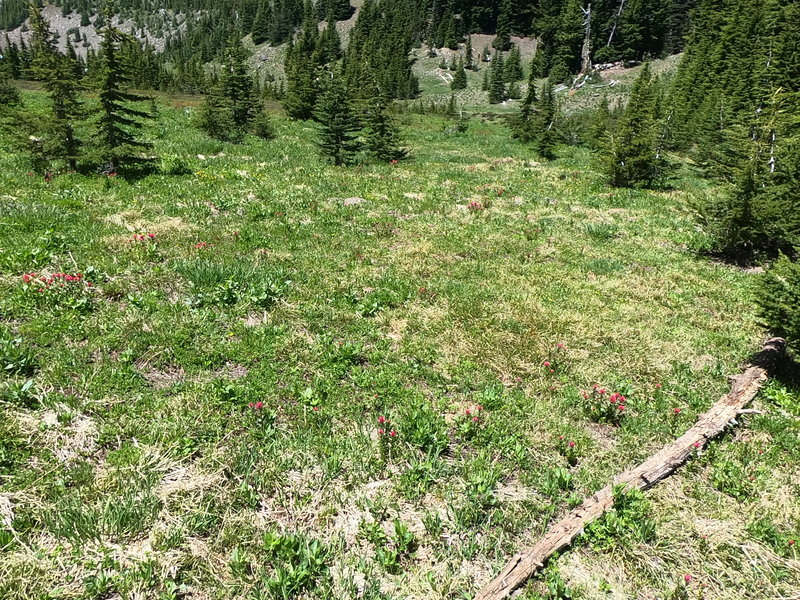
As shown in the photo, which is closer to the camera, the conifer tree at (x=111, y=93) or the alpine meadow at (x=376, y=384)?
the alpine meadow at (x=376, y=384)

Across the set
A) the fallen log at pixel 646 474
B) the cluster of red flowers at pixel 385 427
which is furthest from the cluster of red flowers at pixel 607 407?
the cluster of red flowers at pixel 385 427

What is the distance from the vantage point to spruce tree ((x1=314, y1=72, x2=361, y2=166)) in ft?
72.6

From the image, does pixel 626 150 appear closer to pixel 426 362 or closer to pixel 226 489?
pixel 426 362

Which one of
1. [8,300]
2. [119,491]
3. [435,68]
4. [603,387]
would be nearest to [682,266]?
[603,387]

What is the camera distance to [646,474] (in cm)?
553

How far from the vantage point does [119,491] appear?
15.5 ft

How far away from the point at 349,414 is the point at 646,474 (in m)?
4.01

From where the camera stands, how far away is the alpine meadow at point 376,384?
4.45 m

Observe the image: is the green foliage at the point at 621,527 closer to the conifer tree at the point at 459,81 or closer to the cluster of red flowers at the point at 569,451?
the cluster of red flowers at the point at 569,451

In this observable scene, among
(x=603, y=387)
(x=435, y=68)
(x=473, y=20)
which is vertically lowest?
(x=603, y=387)

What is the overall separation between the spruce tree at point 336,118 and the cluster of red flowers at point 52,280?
16491mm

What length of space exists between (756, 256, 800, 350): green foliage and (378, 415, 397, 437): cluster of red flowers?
6589 mm

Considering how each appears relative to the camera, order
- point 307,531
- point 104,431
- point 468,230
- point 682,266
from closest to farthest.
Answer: point 307,531 → point 104,431 → point 682,266 → point 468,230

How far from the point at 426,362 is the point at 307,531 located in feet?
12.0
